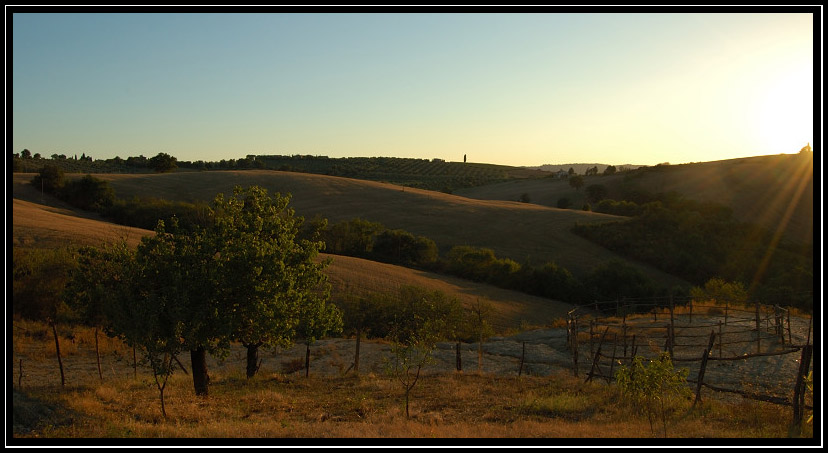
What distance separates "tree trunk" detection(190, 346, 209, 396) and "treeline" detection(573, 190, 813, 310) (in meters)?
43.1

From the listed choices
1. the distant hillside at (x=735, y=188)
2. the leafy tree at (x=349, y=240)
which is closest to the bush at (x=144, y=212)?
the leafy tree at (x=349, y=240)

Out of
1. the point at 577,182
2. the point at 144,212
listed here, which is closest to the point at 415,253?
the point at 144,212

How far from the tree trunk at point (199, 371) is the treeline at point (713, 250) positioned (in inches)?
1697

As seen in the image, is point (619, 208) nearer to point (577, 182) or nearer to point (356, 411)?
point (577, 182)

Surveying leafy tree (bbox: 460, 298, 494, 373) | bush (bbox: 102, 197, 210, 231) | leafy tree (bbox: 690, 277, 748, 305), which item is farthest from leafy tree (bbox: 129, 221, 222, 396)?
bush (bbox: 102, 197, 210, 231)

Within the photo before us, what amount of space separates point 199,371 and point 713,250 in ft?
188

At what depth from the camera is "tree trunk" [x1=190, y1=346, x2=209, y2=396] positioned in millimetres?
16453

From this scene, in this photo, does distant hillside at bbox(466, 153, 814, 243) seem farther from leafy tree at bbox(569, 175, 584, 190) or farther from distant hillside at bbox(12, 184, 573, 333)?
distant hillside at bbox(12, 184, 573, 333)

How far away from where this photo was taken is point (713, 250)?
59.4m
